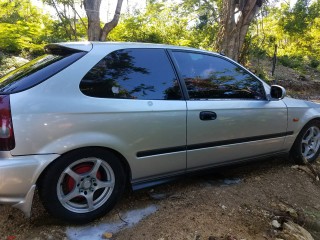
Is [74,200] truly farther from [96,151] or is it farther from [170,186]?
[170,186]

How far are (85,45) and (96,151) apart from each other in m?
0.98

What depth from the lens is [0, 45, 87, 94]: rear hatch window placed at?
8.87 feet

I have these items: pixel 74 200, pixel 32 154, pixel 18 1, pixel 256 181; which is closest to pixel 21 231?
pixel 74 200

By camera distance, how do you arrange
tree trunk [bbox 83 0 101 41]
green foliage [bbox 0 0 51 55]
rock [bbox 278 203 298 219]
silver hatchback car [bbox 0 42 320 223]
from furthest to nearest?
green foliage [bbox 0 0 51 55], tree trunk [bbox 83 0 101 41], rock [bbox 278 203 298 219], silver hatchback car [bbox 0 42 320 223]

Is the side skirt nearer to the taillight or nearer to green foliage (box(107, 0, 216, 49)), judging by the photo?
the taillight

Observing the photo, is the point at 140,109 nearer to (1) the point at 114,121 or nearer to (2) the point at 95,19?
(1) the point at 114,121

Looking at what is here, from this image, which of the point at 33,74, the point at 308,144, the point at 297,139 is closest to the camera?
the point at 33,74

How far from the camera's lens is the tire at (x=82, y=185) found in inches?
108

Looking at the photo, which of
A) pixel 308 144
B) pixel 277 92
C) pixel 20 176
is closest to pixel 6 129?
pixel 20 176

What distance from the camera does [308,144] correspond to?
4.81m

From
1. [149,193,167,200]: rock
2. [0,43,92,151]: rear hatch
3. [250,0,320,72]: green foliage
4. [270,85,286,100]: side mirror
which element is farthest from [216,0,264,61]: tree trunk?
[250,0,320,72]: green foliage

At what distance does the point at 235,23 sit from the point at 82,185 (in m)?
6.30

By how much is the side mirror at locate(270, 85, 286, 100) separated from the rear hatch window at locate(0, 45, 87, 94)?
2.35 metres

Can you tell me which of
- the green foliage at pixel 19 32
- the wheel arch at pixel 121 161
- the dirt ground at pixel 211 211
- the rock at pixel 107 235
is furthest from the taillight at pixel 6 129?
the green foliage at pixel 19 32
